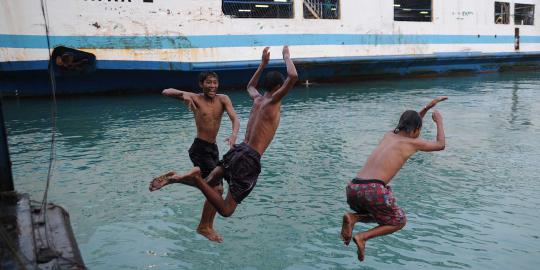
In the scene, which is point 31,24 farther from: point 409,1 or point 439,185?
point 409,1

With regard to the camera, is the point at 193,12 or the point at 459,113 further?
the point at 193,12

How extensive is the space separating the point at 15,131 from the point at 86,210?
580 cm

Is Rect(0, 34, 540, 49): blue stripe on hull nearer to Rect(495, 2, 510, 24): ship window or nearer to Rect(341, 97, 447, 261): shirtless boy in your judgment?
Rect(495, 2, 510, 24): ship window

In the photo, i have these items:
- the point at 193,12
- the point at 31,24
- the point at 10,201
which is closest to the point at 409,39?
the point at 193,12

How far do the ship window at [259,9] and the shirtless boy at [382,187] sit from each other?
1400 centimetres

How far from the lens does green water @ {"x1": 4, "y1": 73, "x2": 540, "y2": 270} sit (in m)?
4.33

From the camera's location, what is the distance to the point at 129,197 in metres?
5.92

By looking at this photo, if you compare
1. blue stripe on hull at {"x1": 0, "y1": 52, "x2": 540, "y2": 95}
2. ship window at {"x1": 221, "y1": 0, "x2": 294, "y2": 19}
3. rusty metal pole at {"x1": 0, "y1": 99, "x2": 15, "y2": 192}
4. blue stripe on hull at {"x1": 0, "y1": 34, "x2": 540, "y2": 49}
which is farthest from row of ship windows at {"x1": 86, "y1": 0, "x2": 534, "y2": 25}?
rusty metal pole at {"x1": 0, "y1": 99, "x2": 15, "y2": 192}

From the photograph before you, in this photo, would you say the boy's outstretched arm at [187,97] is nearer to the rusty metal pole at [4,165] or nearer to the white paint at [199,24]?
the rusty metal pole at [4,165]

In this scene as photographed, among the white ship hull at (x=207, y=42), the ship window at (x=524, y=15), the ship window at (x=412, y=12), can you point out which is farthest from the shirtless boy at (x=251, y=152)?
the ship window at (x=524, y=15)

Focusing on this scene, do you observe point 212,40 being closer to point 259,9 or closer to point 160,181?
point 259,9

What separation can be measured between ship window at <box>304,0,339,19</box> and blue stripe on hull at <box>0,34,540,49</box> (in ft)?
2.84

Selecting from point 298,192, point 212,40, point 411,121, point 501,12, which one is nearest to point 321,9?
point 212,40

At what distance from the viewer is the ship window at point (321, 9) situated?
19.0 metres
